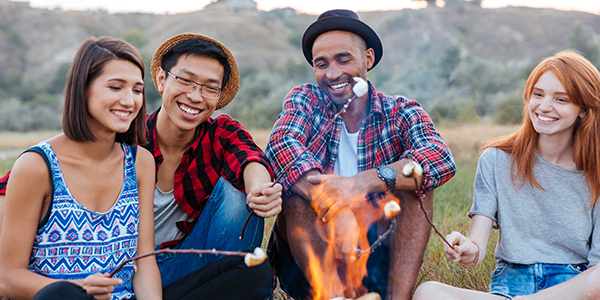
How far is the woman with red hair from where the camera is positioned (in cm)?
275

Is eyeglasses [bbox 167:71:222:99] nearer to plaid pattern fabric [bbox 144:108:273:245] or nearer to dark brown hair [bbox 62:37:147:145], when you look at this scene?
plaid pattern fabric [bbox 144:108:273:245]

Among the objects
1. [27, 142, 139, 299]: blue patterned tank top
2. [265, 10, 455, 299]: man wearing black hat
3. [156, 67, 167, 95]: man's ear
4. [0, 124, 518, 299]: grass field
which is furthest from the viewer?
[0, 124, 518, 299]: grass field

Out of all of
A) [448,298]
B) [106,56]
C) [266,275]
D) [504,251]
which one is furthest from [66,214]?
[504,251]

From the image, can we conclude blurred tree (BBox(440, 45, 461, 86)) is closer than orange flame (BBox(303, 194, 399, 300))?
No

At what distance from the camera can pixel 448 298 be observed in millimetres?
2537

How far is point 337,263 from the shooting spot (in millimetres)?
2754

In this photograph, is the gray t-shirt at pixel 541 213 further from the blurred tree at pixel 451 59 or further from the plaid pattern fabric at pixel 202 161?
the blurred tree at pixel 451 59

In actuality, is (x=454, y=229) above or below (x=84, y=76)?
below

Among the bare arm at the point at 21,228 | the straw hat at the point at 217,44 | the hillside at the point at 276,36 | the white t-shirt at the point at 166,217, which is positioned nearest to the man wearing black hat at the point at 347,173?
the straw hat at the point at 217,44

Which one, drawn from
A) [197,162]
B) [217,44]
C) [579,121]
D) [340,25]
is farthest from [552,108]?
[197,162]

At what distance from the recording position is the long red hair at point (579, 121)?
9.14 ft

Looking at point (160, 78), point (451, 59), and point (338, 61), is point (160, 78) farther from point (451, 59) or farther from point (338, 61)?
point (451, 59)

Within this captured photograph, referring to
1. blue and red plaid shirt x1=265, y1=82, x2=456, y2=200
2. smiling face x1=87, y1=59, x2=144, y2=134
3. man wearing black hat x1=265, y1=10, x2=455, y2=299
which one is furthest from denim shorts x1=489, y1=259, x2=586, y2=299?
smiling face x1=87, y1=59, x2=144, y2=134

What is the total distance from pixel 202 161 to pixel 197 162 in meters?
0.03
